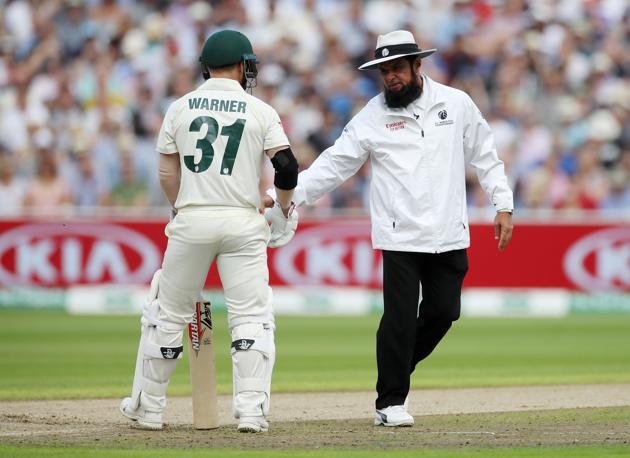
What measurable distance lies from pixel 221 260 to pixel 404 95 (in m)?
1.52

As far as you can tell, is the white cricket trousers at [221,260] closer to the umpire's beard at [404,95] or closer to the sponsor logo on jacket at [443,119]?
the umpire's beard at [404,95]

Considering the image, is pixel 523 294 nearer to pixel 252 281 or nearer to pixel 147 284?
pixel 147 284

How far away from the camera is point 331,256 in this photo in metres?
17.3

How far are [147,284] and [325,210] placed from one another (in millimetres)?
2590

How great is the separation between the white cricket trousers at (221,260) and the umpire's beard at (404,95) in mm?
1165

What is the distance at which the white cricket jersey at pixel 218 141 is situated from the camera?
23.1 ft

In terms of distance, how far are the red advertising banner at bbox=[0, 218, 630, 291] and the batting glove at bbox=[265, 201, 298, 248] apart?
940 centimetres

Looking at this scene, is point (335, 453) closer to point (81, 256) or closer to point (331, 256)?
point (331, 256)

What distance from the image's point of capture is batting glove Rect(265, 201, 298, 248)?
7559 mm

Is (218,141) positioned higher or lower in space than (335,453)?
higher

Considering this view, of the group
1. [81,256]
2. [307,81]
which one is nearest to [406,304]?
[81,256]

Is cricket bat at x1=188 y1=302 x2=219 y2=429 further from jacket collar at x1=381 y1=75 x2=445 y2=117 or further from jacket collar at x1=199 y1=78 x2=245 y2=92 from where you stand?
jacket collar at x1=381 y1=75 x2=445 y2=117

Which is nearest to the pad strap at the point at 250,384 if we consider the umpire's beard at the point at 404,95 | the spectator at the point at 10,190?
the umpire's beard at the point at 404,95

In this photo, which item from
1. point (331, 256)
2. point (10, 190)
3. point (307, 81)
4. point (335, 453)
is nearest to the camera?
point (335, 453)
